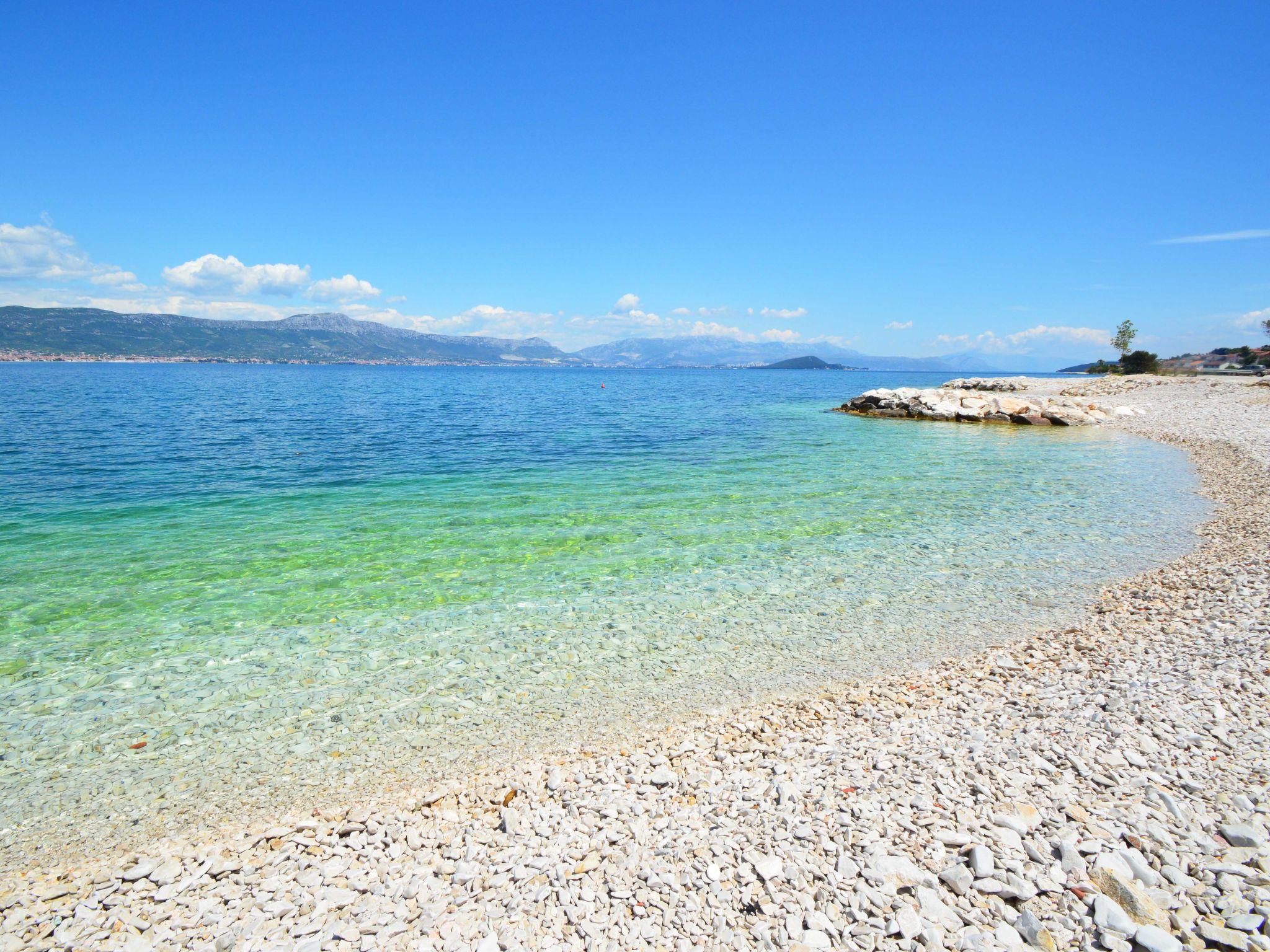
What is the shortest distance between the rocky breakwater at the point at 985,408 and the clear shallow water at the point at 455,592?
17.5 m

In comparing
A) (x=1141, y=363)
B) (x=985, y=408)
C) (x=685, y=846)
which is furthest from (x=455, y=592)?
(x=1141, y=363)

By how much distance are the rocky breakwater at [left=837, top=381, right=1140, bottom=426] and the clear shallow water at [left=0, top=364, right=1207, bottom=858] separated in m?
17.5

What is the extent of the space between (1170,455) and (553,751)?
34640 mm

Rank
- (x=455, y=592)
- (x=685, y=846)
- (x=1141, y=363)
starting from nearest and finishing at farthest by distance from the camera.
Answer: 1. (x=685, y=846)
2. (x=455, y=592)
3. (x=1141, y=363)

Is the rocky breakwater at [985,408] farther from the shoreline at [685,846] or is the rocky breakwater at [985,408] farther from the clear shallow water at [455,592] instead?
the shoreline at [685,846]

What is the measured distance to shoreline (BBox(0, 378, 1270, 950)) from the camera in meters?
4.46

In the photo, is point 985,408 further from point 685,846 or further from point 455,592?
point 685,846

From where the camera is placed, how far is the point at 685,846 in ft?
17.1

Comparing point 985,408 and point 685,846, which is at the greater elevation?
point 985,408

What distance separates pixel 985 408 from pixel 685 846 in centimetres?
5127

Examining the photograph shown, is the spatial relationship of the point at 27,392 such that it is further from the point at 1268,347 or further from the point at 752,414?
the point at 1268,347

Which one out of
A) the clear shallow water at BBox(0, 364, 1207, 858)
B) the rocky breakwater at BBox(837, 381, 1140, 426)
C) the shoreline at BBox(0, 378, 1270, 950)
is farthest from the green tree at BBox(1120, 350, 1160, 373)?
the shoreline at BBox(0, 378, 1270, 950)

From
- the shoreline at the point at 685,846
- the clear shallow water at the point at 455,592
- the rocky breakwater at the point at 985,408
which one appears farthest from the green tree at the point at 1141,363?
the shoreline at the point at 685,846

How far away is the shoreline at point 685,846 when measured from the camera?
4.46 meters
